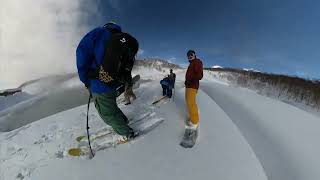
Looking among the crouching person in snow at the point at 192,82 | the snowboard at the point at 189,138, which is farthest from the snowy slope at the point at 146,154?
the crouching person in snow at the point at 192,82

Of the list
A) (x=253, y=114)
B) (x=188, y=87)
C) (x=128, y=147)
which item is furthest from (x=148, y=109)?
(x=253, y=114)

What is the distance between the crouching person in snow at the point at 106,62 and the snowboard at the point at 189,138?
59.8 inches

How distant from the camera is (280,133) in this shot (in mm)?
7715

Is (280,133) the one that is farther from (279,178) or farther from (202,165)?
(202,165)

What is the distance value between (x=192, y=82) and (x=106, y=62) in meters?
2.44

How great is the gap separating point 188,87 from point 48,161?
3.39 m

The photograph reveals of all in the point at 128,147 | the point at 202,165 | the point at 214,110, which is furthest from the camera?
the point at 214,110

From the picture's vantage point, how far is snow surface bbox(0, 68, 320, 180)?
5547mm

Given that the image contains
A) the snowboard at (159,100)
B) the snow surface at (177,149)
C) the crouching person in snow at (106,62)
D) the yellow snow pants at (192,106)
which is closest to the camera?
the crouching person in snow at (106,62)

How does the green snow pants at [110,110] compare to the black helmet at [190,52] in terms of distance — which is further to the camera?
the black helmet at [190,52]

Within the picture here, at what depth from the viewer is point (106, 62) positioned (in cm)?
546

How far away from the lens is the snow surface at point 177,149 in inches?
218

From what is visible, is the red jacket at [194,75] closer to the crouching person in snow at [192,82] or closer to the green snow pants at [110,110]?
the crouching person in snow at [192,82]

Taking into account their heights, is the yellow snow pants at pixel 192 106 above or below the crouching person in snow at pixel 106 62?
below
